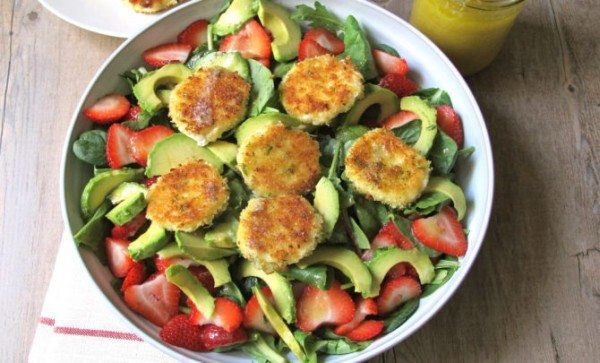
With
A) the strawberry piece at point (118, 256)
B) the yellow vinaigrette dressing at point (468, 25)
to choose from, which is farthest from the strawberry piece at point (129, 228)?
the yellow vinaigrette dressing at point (468, 25)

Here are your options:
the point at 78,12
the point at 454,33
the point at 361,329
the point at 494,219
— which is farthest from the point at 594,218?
the point at 78,12

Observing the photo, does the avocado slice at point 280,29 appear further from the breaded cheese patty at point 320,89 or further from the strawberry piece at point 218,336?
the strawberry piece at point 218,336

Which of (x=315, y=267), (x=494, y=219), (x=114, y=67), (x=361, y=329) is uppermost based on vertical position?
(x=114, y=67)

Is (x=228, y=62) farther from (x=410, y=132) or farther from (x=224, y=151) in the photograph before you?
(x=410, y=132)

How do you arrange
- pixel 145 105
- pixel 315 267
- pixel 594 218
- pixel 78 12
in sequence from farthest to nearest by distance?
pixel 78 12
pixel 594 218
pixel 145 105
pixel 315 267

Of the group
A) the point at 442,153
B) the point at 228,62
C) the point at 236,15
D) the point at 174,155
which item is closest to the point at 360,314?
the point at 442,153

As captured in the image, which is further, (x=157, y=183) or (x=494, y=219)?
(x=494, y=219)

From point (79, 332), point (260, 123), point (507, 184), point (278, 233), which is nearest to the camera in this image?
point (278, 233)

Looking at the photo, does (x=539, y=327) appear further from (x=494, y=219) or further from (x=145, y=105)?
(x=145, y=105)

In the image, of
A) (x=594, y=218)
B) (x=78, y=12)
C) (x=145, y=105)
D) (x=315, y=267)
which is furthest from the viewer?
(x=78, y=12)
